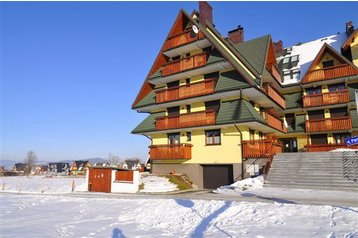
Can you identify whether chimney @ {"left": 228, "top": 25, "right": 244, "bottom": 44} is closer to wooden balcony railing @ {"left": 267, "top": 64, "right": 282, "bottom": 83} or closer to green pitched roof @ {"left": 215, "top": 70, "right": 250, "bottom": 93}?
wooden balcony railing @ {"left": 267, "top": 64, "right": 282, "bottom": 83}

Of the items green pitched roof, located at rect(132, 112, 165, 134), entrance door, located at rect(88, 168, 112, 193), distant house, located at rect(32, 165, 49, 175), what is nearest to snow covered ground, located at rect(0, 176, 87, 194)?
entrance door, located at rect(88, 168, 112, 193)

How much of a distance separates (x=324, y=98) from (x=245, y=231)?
22325 millimetres

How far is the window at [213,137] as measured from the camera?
2392cm

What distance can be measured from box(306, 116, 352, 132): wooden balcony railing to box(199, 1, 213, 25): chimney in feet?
44.6

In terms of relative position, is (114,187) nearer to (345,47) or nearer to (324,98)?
(324,98)

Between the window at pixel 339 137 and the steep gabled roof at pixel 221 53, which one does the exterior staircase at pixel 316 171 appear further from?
the window at pixel 339 137

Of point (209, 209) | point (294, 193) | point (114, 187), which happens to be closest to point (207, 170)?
point (114, 187)

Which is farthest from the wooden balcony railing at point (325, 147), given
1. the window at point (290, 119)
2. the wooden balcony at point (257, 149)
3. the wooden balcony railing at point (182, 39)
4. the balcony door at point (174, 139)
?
the wooden balcony railing at point (182, 39)

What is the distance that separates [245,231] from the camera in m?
8.81

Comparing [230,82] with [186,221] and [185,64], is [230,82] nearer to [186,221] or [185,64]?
[185,64]

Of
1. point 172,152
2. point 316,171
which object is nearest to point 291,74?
point 316,171

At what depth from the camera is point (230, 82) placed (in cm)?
2330

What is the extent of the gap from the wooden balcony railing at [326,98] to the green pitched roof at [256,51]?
6.11m

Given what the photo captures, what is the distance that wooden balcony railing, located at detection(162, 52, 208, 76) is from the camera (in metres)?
24.7
